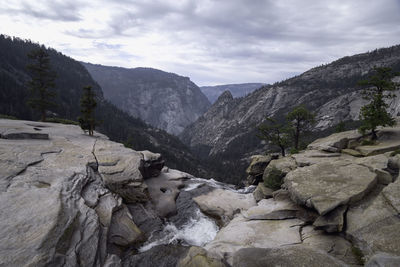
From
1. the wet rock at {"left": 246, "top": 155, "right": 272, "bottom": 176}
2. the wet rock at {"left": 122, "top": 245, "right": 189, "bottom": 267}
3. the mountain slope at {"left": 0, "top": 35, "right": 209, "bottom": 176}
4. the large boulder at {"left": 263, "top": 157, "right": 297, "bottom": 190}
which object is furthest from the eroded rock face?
the mountain slope at {"left": 0, "top": 35, "right": 209, "bottom": 176}

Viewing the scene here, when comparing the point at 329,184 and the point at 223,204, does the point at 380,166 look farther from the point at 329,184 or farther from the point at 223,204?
the point at 223,204

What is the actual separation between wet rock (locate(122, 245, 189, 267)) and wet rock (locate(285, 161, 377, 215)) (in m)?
12.8

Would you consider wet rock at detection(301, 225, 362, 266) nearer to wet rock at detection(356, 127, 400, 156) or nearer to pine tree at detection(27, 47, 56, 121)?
wet rock at detection(356, 127, 400, 156)

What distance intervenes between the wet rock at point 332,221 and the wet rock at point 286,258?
396 centimetres

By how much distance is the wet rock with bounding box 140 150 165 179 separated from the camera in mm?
35153

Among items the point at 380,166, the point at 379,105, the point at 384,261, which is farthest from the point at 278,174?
the point at 384,261

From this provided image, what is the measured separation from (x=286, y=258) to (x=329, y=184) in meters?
10.5

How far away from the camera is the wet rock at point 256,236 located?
55.1 ft

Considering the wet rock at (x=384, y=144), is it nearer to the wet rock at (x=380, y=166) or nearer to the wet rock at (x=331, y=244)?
the wet rock at (x=380, y=166)

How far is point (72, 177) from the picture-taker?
21.0 metres

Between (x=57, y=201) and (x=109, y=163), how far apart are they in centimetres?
1230

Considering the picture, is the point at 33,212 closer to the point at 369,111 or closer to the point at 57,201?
the point at 57,201

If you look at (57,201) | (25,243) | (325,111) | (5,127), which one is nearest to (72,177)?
(57,201)

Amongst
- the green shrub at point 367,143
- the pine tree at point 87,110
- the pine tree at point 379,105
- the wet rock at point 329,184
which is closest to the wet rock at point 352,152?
the green shrub at point 367,143
